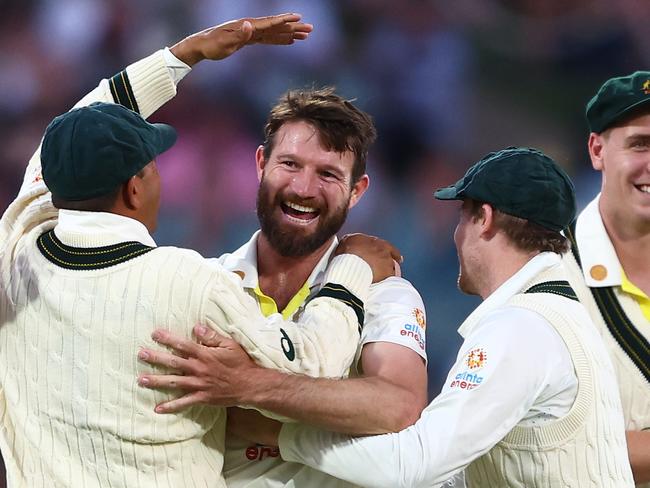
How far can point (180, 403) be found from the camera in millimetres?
2213

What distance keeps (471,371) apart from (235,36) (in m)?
1.29

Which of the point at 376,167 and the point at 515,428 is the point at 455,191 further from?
the point at 376,167

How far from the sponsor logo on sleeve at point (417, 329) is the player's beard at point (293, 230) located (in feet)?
1.35

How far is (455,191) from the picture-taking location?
2.82m

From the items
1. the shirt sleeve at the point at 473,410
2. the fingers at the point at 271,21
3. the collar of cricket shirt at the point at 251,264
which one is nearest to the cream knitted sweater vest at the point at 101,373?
the shirt sleeve at the point at 473,410

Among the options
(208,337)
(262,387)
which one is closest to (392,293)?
(262,387)

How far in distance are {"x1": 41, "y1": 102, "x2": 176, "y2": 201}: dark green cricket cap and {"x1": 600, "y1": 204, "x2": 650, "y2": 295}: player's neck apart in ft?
5.26

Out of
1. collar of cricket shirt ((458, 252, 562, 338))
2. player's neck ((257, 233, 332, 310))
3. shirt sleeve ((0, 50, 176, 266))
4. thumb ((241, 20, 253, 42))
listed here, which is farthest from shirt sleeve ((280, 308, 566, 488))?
thumb ((241, 20, 253, 42))

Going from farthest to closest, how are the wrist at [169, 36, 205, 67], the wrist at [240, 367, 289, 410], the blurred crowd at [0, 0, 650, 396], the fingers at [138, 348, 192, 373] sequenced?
the blurred crowd at [0, 0, 650, 396] < the wrist at [169, 36, 205, 67] < the wrist at [240, 367, 289, 410] < the fingers at [138, 348, 192, 373]

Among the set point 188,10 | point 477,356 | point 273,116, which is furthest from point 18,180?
point 477,356

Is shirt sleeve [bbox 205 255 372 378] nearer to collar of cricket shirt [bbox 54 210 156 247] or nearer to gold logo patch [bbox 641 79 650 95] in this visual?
collar of cricket shirt [bbox 54 210 156 247]

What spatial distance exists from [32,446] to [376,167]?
3752 millimetres

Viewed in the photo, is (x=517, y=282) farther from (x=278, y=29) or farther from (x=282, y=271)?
(x=278, y=29)

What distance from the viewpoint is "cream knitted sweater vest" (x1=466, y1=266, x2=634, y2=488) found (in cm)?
235
